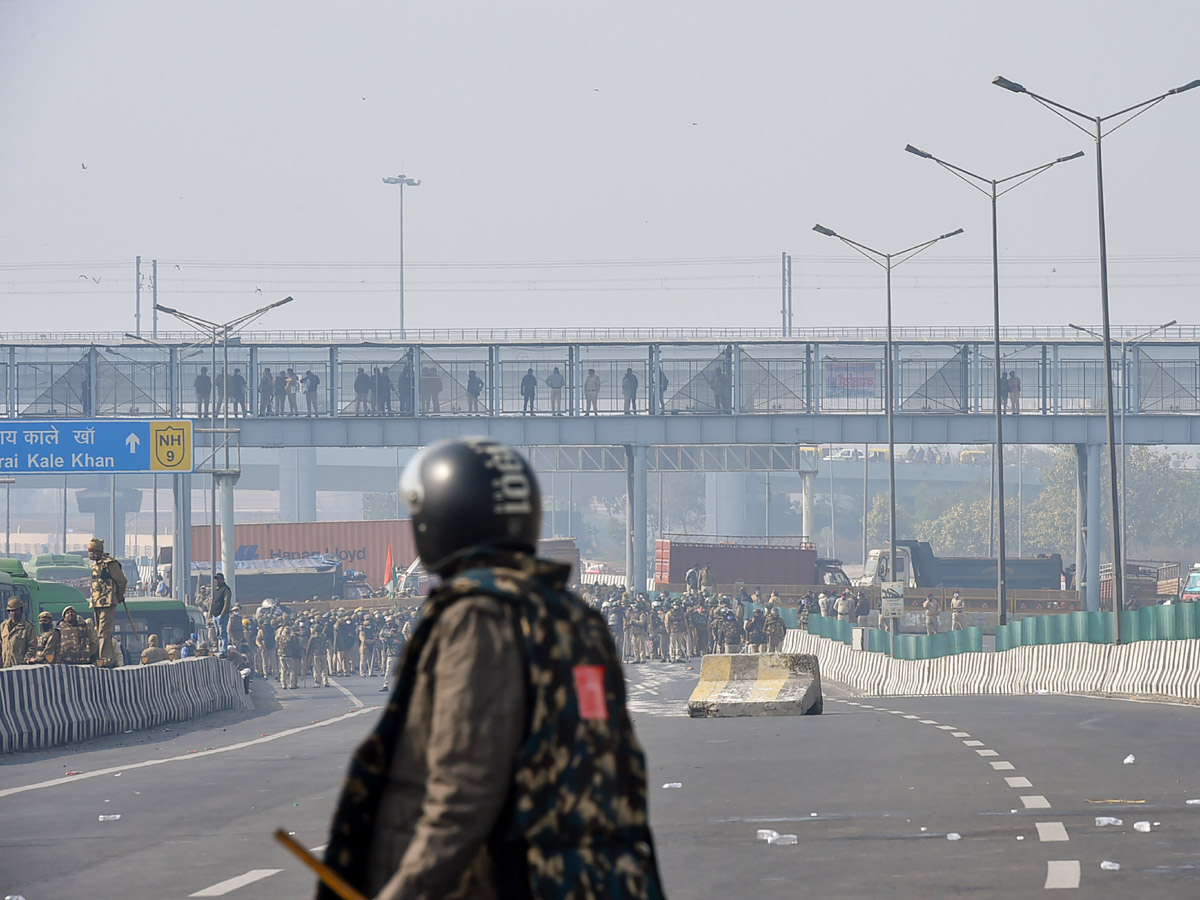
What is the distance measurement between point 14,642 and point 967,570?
176 feet

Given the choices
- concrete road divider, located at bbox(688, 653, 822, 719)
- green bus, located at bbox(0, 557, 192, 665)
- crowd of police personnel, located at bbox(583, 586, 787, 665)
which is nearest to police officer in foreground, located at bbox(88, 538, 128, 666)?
concrete road divider, located at bbox(688, 653, 822, 719)

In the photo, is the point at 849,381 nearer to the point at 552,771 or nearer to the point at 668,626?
the point at 668,626

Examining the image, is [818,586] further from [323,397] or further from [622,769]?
[622,769]

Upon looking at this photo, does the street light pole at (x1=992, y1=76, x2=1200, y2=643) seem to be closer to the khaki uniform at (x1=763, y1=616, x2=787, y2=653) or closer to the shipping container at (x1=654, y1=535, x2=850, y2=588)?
the khaki uniform at (x1=763, y1=616, x2=787, y2=653)

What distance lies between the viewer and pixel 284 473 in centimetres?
15112

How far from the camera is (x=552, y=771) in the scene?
10.9 ft

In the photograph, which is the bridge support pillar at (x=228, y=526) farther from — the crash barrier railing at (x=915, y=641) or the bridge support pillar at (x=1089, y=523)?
the bridge support pillar at (x=1089, y=523)

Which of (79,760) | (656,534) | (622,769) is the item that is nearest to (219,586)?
(79,760)

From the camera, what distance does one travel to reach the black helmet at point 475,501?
3555 millimetres

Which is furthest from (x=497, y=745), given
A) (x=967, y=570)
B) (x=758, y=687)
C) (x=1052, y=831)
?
(x=967, y=570)

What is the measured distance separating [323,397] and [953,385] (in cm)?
2323

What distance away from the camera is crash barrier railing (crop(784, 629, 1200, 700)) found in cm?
2794

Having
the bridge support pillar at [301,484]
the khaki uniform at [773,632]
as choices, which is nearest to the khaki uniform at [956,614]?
the khaki uniform at [773,632]

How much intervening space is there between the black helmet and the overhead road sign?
5056 centimetres
